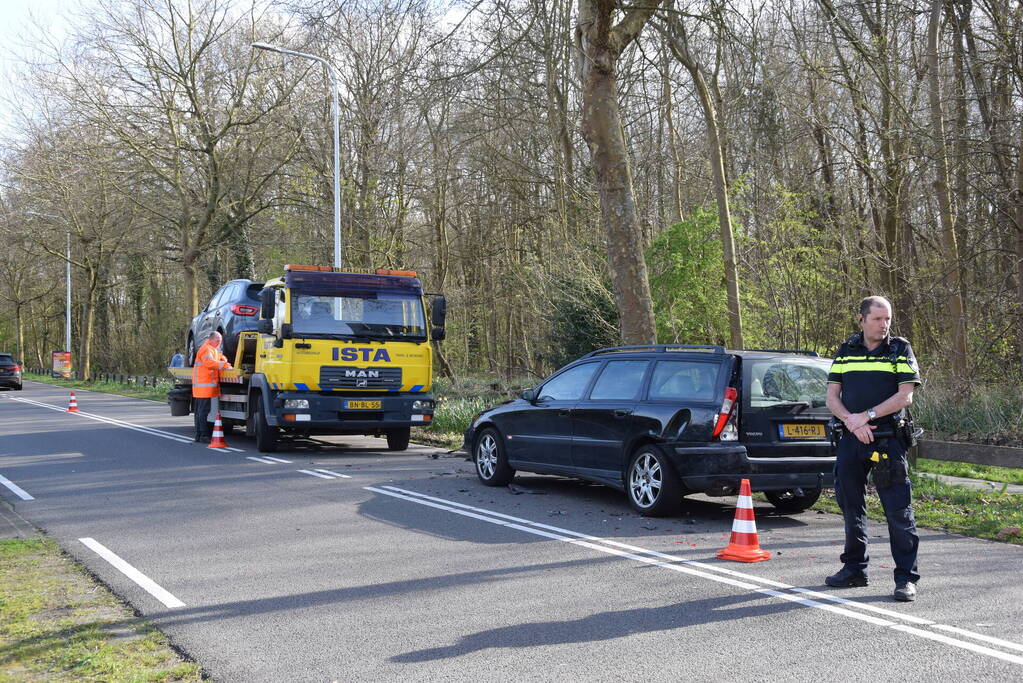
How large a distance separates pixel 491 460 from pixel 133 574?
17.0ft

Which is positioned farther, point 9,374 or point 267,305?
point 9,374

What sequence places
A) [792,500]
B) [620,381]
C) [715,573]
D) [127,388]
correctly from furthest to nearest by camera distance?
[127,388], [620,381], [792,500], [715,573]

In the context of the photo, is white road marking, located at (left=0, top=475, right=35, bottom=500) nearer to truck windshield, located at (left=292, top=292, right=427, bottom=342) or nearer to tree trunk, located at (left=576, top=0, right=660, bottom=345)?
truck windshield, located at (left=292, top=292, right=427, bottom=342)

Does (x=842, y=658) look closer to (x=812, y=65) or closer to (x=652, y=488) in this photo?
(x=652, y=488)

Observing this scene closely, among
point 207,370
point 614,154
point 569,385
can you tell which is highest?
point 614,154

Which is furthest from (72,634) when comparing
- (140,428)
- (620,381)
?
(140,428)

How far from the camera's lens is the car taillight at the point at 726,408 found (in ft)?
29.2

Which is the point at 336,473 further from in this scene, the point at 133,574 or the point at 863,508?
the point at 863,508

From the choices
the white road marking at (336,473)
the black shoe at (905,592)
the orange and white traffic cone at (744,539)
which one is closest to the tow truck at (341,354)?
the white road marking at (336,473)

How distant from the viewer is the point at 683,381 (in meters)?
9.41

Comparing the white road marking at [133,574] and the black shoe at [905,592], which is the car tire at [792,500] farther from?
the white road marking at [133,574]

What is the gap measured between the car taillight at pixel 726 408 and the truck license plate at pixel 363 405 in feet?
24.3

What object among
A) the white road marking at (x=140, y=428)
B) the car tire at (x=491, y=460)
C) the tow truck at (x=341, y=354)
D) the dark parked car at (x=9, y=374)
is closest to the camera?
the car tire at (x=491, y=460)

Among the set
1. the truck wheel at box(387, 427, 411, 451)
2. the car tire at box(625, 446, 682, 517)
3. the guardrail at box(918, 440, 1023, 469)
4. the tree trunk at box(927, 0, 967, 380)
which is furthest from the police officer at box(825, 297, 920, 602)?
the truck wheel at box(387, 427, 411, 451)
